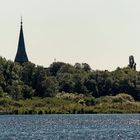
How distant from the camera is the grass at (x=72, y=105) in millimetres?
169000

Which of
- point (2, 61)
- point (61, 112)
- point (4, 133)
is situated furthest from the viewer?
point (2, 61)

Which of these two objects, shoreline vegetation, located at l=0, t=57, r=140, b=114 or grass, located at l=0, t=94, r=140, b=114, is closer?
grass, located at l=0, t=94, r=140, b=114

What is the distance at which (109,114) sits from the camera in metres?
176

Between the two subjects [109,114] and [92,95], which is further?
[92,95]

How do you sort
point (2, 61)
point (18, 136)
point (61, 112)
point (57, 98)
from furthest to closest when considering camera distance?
point (2, 61), point (57, 98), point (61, 112), point (18, 136)

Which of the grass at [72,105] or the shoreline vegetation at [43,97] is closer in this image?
the grass at [72,105]

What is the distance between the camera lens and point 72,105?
573 feet

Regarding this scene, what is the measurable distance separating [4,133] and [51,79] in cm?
9529

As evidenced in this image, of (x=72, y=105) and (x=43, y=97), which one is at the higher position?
(x=43, y=97)

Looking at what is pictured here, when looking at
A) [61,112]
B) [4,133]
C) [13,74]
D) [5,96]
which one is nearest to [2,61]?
[13,74]

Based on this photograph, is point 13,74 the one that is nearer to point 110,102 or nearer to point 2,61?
point 2,61

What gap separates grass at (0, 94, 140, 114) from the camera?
6654 inches

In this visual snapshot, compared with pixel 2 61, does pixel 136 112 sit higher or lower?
lower

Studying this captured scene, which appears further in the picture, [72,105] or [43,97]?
[43,97]
